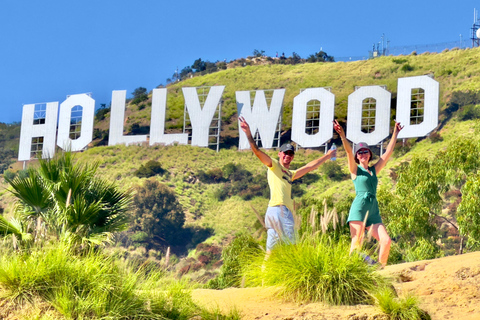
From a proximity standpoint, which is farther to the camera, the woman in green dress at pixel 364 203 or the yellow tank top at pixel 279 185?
the yellow tank top at pixel 279 185

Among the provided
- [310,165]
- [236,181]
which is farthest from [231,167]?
[310,165]

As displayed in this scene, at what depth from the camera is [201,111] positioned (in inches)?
2403

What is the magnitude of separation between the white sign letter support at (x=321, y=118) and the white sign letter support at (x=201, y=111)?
711cm

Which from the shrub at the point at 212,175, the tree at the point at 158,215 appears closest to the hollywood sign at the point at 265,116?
the tree at the point at 158,215

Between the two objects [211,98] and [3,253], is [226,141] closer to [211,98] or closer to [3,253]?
[211,98]

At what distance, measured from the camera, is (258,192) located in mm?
66250

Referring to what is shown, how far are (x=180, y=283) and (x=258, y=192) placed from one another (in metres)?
58.3

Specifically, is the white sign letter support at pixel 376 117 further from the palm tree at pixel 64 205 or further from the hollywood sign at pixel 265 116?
the palm tree at pixel 64 205

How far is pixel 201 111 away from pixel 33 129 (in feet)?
49.6

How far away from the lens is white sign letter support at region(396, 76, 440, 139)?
52750 millimetres

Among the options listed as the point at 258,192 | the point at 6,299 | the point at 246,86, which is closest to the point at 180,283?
the point at 6,299

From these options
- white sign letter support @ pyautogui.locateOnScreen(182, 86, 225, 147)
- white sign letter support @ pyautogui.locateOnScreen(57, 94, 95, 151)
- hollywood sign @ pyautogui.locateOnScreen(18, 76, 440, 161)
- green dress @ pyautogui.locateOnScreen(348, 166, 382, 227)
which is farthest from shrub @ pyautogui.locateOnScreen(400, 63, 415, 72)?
green dress @ pyautogui.locateOnScreen(348, 166, 382, 227)

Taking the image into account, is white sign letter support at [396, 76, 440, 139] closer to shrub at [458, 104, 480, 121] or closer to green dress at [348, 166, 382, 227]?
shrub at [458, 104, 480, 121]

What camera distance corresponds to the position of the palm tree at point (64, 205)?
30.6 feet
